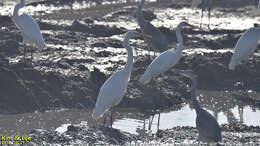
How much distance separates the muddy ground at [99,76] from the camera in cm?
1268

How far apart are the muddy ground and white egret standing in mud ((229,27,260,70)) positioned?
0.66 meters

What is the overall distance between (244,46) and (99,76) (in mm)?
3400

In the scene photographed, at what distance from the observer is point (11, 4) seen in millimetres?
25672

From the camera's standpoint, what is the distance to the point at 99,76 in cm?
1556

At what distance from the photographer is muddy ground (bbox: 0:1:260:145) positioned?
12.7m

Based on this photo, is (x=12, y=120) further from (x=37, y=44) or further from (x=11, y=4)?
(x=11, y=4)

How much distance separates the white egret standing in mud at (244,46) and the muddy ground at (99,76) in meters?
0.66

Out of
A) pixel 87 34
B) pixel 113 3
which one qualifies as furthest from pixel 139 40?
pixel 113 3

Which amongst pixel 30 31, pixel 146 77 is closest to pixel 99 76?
pixel 146 77

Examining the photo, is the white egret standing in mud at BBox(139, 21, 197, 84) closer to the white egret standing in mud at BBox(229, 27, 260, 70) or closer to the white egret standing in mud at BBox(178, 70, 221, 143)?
the white egret standing in mud at BBox(229, 27, 260, 70)

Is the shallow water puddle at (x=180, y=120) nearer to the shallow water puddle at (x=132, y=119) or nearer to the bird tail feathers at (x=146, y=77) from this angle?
the shallow water puddle at (x=132, y=119)

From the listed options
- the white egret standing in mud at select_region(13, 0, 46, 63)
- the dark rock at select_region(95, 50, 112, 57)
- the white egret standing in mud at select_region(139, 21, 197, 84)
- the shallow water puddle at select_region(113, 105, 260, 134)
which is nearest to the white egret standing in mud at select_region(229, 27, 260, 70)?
the shallow water puddle at select_region(113, 105, 260, 134)

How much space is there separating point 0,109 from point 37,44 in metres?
2.96

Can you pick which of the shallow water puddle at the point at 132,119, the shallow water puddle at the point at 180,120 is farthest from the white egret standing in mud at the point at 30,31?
the shallow water puddle at the point at 180,120
